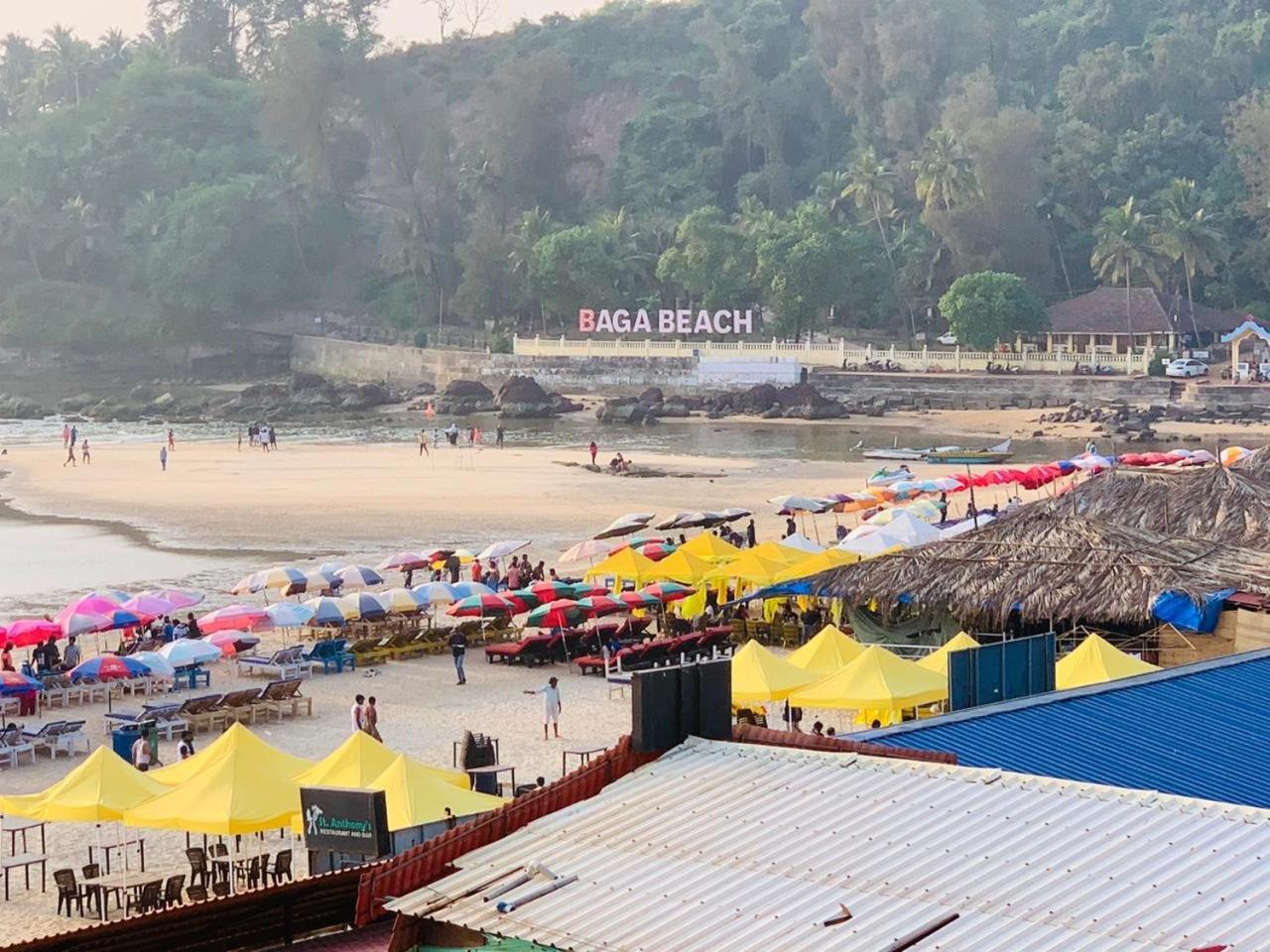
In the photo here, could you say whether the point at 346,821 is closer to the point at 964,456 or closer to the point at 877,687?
the point at 877,687

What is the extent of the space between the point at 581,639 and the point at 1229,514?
8.88 m

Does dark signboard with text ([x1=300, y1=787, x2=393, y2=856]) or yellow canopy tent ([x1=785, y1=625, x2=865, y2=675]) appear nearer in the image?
dark signboard with text ([x1=300, y1=787, x2=393, y2=856])

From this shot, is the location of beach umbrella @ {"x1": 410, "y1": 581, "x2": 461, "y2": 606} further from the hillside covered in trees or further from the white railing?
the hillside covered in trees

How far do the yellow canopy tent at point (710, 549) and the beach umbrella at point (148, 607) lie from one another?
779cm

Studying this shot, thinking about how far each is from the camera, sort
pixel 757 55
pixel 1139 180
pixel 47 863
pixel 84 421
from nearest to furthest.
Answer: pixel 47 863, pixel 84 421, pixel 1139 180, pixel 757 55

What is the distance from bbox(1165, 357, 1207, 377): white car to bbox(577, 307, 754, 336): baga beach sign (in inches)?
858

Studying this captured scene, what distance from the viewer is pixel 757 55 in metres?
118

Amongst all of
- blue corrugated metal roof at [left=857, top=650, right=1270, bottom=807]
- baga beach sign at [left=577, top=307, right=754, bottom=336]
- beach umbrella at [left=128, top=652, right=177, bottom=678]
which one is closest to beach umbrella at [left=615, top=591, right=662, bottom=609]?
beach umbrella at [left=128, top=652, right=177, bottom=678]

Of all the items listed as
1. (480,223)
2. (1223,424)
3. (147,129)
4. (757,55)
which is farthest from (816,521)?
(147,129)

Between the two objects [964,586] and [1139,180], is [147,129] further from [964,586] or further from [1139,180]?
[964,586]

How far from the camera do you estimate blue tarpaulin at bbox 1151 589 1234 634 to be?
Answer: 21.0 meters

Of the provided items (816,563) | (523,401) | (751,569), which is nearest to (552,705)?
(751,569)

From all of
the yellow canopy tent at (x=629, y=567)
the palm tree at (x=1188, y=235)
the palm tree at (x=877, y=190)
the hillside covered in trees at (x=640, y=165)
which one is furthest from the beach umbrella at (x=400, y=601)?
the palm tree at (x=877, y=190)

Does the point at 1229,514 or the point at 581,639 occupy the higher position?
the point at 1229,514
